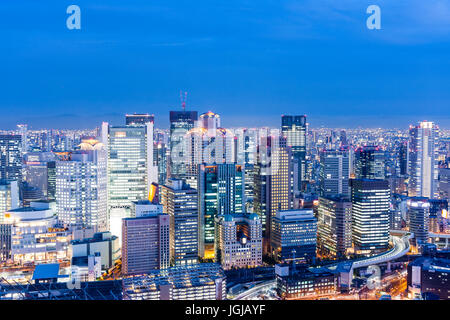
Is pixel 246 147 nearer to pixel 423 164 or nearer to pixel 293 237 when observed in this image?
pixel 293 237

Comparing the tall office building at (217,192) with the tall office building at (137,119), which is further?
the tall office building at (137,119)

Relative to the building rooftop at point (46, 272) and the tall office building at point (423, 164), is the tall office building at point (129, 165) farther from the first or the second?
the tall office building at point (423, 164)

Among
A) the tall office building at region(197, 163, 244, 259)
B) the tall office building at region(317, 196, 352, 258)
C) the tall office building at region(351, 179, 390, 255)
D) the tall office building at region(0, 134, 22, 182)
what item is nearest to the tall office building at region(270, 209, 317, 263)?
the tall office building at region(317, 196, 352, 258)

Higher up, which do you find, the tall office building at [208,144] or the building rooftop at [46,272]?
the tall office building at [208,144]

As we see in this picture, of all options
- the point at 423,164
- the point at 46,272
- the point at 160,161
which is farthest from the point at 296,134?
the point at 46,272

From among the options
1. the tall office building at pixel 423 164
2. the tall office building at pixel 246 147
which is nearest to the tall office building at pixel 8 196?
the tall office building at pixel 246 147
